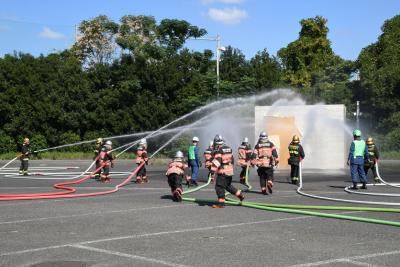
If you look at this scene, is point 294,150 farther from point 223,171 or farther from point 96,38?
point 96,38

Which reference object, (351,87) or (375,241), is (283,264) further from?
(351,87)

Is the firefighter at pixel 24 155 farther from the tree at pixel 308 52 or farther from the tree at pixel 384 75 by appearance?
the tree at pixel 308 52

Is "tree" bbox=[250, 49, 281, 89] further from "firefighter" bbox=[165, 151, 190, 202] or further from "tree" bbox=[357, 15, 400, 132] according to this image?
"firefighter" bbox=[165, 151, 190, 202]

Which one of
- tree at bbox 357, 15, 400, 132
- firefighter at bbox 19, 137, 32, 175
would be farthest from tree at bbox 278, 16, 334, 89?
firefighter at bbox 19, 137, 32, 175

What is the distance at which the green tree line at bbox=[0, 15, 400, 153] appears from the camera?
45.5 m

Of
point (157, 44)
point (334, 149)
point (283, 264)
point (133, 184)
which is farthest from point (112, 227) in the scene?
point (157, 44)

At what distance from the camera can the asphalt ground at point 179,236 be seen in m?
7.45

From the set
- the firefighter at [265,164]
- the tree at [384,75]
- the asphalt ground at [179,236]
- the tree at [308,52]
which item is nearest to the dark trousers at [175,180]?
the asphalt ground at [179,236]

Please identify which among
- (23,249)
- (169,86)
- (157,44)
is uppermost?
(157,44)

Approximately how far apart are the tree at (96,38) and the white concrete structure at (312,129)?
38.9m

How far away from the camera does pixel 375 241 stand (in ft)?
28.0

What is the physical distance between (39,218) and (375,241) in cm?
633

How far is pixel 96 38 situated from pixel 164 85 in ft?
56.8

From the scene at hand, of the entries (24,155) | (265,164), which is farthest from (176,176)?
(24,155)
